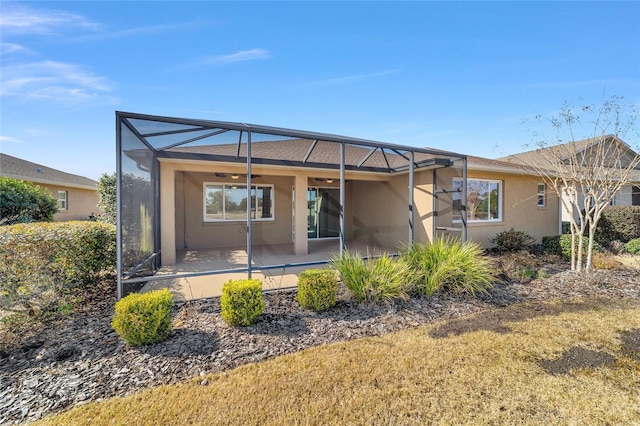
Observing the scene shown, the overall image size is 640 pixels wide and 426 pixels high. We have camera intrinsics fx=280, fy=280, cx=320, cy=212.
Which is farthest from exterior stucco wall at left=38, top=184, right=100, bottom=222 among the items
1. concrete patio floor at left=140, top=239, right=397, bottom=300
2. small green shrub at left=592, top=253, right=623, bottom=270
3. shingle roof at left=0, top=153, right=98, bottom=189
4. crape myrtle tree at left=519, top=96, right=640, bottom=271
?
small green shrub at left=592, top=253, right=623, bottom=270

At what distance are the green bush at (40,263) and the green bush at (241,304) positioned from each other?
108 inches

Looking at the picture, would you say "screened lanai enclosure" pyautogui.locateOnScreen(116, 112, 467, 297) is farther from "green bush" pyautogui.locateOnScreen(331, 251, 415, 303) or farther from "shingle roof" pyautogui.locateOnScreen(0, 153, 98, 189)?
"shingle roof" pyautogui.locateOnScreen(0, 153, 98, 189)

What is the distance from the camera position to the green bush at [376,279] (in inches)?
201

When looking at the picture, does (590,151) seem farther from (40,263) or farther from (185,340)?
(40,263)

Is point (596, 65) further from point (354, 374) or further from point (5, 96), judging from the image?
point (5, 96)

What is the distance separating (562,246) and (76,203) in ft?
92.1

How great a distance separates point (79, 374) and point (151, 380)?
0.83m

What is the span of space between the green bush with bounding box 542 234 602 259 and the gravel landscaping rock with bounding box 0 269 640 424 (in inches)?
141

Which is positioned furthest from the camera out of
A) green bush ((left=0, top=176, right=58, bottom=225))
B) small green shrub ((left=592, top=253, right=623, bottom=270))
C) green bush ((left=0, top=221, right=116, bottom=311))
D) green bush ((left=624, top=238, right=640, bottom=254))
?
green bush ((left=624, top=238, right=640, bottom=254))

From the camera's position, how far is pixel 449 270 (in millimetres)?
5762

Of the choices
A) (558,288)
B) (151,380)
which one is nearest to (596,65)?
Answer: (558,288)

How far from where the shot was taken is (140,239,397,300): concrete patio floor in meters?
5.88

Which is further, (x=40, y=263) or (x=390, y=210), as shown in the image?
(x=390, y=210)

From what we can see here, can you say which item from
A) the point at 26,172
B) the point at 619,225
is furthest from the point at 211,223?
the point at 619,225
